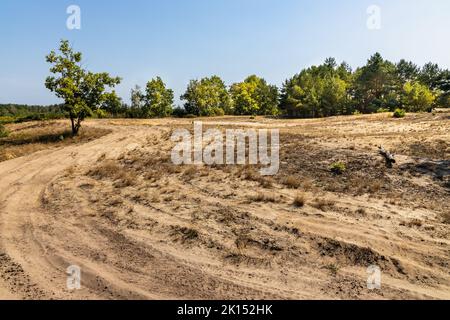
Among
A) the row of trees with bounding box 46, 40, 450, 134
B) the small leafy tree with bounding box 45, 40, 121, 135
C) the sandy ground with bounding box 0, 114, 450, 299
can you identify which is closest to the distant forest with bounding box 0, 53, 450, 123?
the row of trees with bounding box 46, 40, 450, 134

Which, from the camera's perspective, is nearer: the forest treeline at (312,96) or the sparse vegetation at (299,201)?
the sparse vegetation at (299,201)

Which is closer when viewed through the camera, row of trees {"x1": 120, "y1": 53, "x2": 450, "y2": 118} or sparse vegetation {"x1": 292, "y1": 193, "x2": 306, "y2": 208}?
sparse vegetation {"x1": 292, "y1": 193, "x2": 306, "y2": 208}

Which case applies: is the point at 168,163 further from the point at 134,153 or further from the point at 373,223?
the point at 373,223

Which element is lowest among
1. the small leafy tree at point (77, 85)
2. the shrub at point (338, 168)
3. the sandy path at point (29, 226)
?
the sandy path at point (29, 226)

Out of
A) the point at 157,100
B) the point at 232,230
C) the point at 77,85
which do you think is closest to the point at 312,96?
the point at 157,100

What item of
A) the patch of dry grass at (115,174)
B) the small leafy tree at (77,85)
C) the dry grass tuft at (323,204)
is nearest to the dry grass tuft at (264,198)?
the dry grass tuft at (323,204)

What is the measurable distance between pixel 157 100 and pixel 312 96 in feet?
99.2

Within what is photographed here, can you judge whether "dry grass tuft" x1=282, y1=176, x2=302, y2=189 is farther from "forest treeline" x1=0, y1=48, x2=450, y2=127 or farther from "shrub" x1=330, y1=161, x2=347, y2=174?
"forest treeline" x1=0, y1=48, x2=450, y2=127

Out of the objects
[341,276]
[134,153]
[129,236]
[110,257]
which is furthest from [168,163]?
[341,276]

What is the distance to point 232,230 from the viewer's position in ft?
38.9

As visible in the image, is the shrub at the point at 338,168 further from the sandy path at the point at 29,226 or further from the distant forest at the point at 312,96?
the distant forest at the point at 312,96

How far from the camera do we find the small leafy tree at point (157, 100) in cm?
6925

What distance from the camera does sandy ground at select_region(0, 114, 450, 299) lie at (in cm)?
883

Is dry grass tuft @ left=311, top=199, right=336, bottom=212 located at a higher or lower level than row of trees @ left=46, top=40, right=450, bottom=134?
lower
